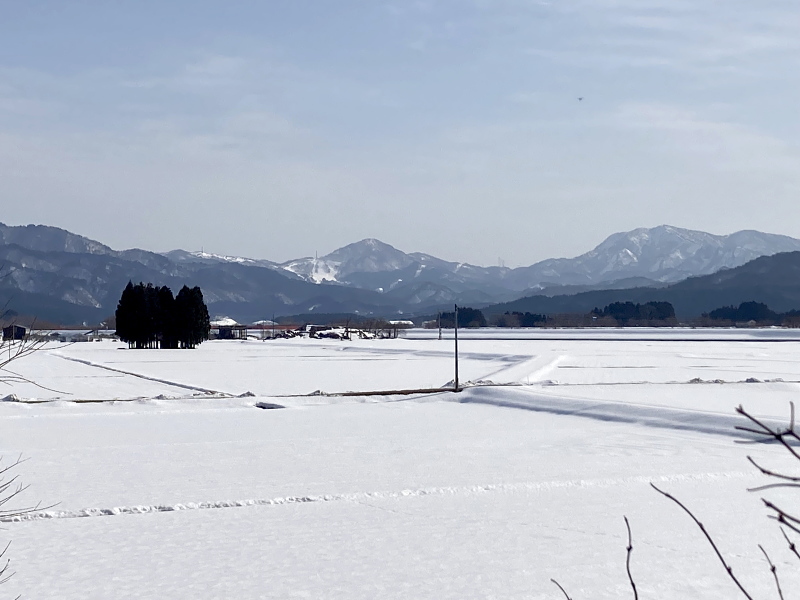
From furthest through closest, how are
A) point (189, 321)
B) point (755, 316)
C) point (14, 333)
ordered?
point (755, 316)
point (189, 321)
point (14, 333)

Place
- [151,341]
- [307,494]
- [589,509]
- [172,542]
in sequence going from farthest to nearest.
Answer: [151,341] → [307,494] → [589,509] → [172,542]

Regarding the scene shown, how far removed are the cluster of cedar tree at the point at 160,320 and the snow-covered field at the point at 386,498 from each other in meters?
53.6

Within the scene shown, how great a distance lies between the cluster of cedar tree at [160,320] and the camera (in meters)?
73.7

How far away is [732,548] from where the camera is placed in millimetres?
7469

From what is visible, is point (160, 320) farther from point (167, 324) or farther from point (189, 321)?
point (189, 321)

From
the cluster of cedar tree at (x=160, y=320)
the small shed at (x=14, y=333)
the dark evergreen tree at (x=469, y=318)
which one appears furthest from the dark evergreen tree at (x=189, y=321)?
the dark evergreen tree at (x=469, y=318)

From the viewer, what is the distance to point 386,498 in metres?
9.80

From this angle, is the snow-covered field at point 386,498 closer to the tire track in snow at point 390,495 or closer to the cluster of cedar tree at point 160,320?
the tire track in snow at point 390,495

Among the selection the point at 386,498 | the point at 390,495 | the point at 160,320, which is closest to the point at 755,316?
the point at 160,320

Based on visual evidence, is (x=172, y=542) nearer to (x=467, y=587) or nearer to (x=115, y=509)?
(x=115, y=509)

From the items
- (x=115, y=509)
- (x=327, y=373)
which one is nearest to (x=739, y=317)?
(x=327, y=373)

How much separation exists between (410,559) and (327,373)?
2682 cm

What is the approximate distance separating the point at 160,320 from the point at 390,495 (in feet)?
223

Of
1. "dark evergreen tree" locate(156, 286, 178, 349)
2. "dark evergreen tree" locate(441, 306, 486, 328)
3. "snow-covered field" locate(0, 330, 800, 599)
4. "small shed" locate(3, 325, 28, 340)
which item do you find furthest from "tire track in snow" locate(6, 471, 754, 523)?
"dark evergreen tree" locate(441, 306, 486, 328)
